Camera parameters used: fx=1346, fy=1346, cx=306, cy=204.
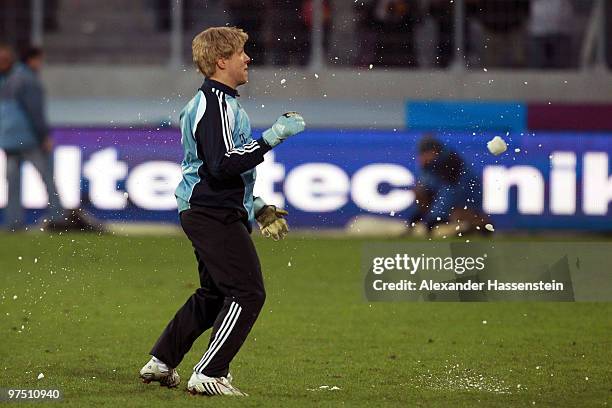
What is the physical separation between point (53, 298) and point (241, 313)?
361 centimetres

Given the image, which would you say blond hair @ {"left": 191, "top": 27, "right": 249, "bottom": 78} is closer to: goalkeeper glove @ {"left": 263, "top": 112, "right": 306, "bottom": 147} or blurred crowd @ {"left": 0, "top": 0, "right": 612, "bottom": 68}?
goalkeeper glove @ {"left": 263, "top": 112, "right": 306, "bottom": 147}

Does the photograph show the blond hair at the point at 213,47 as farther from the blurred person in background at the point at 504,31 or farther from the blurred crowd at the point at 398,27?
the blurred person in background at the point at 504,31

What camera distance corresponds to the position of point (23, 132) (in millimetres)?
15141

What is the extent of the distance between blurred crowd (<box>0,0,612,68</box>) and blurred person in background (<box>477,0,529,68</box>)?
0.04 feet

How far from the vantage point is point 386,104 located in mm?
16828

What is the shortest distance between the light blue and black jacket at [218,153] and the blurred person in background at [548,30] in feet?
37.4

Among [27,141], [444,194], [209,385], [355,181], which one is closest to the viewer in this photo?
[209,385]

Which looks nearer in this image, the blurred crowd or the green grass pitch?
the green grass pitch

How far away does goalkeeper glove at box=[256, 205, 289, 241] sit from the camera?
6.53 m

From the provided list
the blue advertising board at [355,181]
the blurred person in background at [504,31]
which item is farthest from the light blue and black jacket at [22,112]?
the blurred person in background at [504,31]

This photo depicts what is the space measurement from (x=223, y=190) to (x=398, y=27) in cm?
1011

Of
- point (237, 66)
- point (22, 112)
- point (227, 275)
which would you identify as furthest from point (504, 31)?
point (227, 275)

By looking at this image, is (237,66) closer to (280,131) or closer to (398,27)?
(280,131)

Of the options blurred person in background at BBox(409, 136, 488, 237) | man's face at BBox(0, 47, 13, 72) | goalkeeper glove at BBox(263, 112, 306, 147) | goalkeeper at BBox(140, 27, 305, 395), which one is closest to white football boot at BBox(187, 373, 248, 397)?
goalkeeper at BBox(140, 27, 305, 395)
